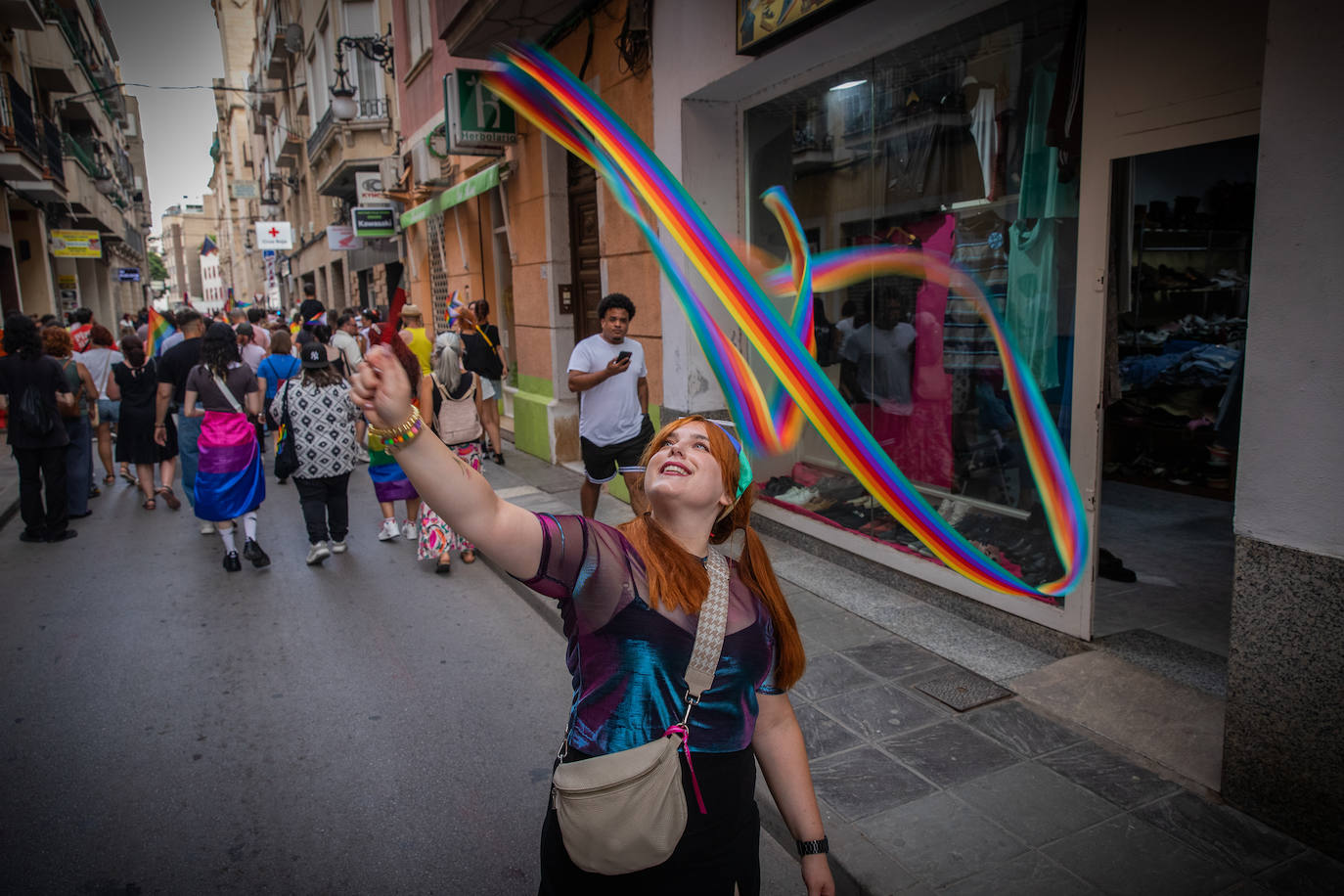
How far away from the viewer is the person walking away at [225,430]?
647 centimetres

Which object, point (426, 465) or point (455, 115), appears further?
point (455, 115)

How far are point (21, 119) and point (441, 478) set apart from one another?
1938 cm

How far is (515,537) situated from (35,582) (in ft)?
21.8

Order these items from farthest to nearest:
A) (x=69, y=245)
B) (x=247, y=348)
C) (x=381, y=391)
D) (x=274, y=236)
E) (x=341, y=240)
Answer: (x=274, y=236), (x=341, y=240), (x=69, y=245), (x=247, y=348), (x=381, y=391)

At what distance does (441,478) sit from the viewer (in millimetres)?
1504

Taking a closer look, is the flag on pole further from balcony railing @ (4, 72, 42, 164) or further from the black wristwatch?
the black wristwatch

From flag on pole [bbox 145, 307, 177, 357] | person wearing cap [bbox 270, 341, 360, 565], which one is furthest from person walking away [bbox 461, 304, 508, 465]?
flag on pole [bbox 145, 307, 177, 357]

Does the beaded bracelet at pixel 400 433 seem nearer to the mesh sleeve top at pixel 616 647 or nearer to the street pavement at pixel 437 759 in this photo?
the mesh sleeve top at pixel 616 647

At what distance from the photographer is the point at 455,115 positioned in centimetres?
991

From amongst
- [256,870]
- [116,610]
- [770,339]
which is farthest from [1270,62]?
[116,610]

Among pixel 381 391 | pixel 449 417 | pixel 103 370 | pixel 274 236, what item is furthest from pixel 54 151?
pixel 381 391

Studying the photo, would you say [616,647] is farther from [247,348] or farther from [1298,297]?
[247,348]

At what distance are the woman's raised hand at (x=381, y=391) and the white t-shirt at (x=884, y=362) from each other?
465cm

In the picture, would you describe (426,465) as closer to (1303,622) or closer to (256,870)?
(256,870)
